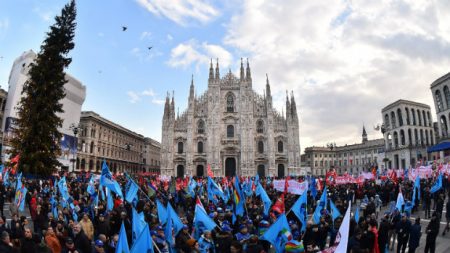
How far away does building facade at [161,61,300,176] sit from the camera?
51094 millimetres

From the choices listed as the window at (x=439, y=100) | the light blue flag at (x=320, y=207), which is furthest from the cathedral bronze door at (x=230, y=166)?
the light blue flag at (x=320, y=207)

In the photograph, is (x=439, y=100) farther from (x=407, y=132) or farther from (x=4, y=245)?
(x=4, y=245)

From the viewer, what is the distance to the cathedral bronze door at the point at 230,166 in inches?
2073

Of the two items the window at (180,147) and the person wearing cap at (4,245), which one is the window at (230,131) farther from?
the person wearing cap at (4,245)

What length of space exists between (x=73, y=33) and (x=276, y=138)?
34.2 meters

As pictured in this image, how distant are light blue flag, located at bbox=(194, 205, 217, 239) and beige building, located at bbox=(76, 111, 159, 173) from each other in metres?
41.6

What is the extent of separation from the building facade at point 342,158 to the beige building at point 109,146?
4450 centimetres

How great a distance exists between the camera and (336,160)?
91750 millimetres

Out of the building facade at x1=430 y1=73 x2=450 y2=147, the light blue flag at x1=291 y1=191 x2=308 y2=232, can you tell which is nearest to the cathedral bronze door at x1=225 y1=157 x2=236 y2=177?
the building facade at x1=430 y1=73 x2=450 y2=147

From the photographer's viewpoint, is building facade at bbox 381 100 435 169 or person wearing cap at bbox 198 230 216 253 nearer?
person wearing cap at bbox 198 230 216 253

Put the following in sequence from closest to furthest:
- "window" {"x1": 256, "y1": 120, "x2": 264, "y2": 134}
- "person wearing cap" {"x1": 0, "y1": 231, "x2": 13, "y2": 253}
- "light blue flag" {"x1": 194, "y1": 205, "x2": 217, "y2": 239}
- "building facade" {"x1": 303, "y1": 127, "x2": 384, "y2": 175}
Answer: "person wearing cap" {"x1": 0, "y1": 231, "x2": 13, "y2": 253}, "light blue flag" {"x1": 194, "y1": 205, "x2": 217, "y2": 239}, "window" {"x1": 256, "y1": 120, "x2": 264, "y2": 134}, "building facade" {"x1": 303, "y1": 127, "x2": 384, "y2": 175}

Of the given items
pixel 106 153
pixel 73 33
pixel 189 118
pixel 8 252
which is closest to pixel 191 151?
pixel 189 118

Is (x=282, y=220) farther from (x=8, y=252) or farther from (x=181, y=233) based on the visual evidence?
(x=8, y=252)

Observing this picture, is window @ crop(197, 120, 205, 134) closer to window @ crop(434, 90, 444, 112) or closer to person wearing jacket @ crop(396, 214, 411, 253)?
window @ crop(434, 90, 444, 112)
